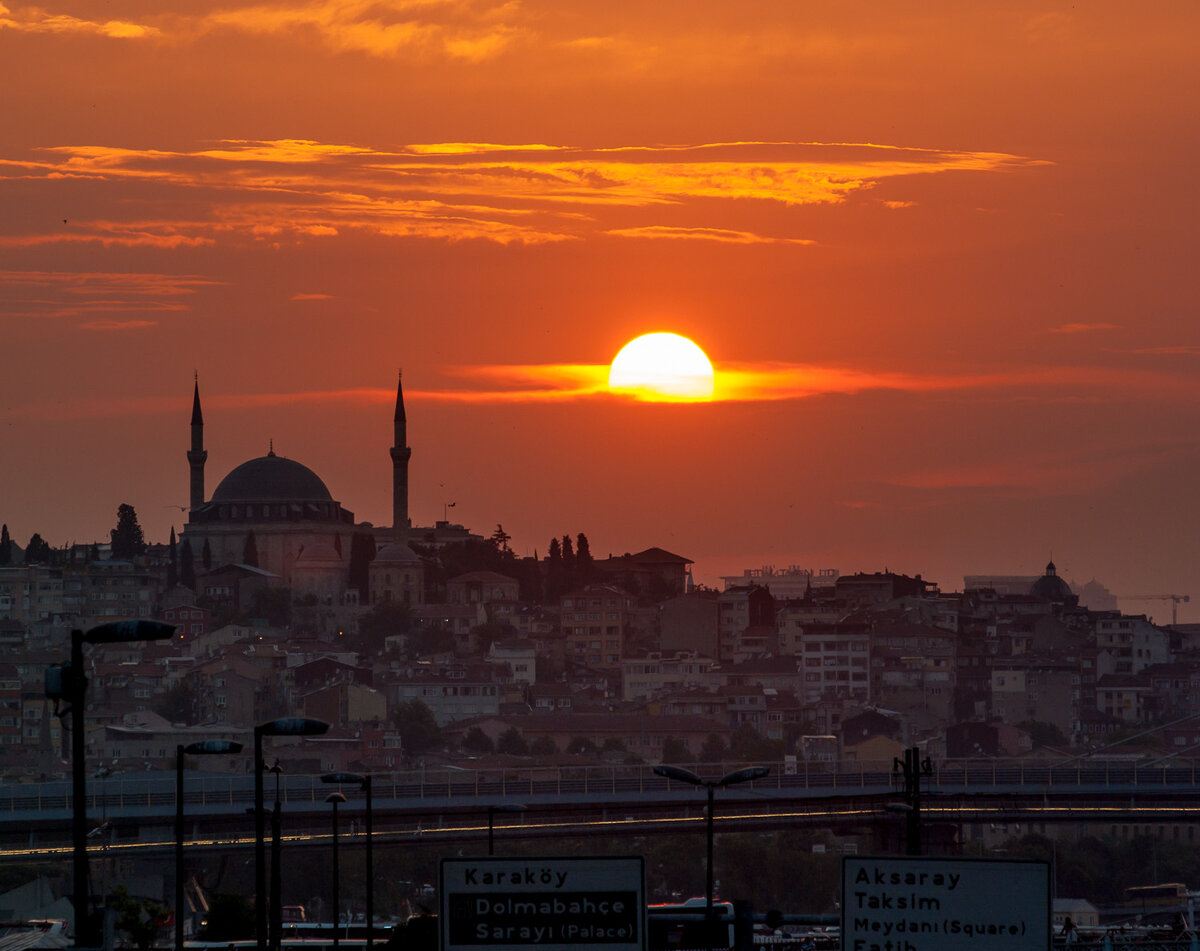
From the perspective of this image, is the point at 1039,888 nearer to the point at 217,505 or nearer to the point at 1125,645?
the point at 1125,645

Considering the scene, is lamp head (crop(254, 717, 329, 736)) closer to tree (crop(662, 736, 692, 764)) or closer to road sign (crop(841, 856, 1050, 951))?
road sign (crop(841, 856, 1050, 951))

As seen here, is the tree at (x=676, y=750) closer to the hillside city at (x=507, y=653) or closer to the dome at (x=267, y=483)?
the hillside city at (x=507, y=653)

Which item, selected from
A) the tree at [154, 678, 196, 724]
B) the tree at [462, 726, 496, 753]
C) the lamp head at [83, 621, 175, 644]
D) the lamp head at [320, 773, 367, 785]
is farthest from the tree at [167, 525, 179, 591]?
the lamp head at [83, 621, 175, 644]

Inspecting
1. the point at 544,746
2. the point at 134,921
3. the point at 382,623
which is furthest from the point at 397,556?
the point at 134,921

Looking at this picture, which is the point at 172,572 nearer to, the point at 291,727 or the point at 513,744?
the point at 513,744

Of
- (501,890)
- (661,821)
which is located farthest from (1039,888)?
(661,821)
